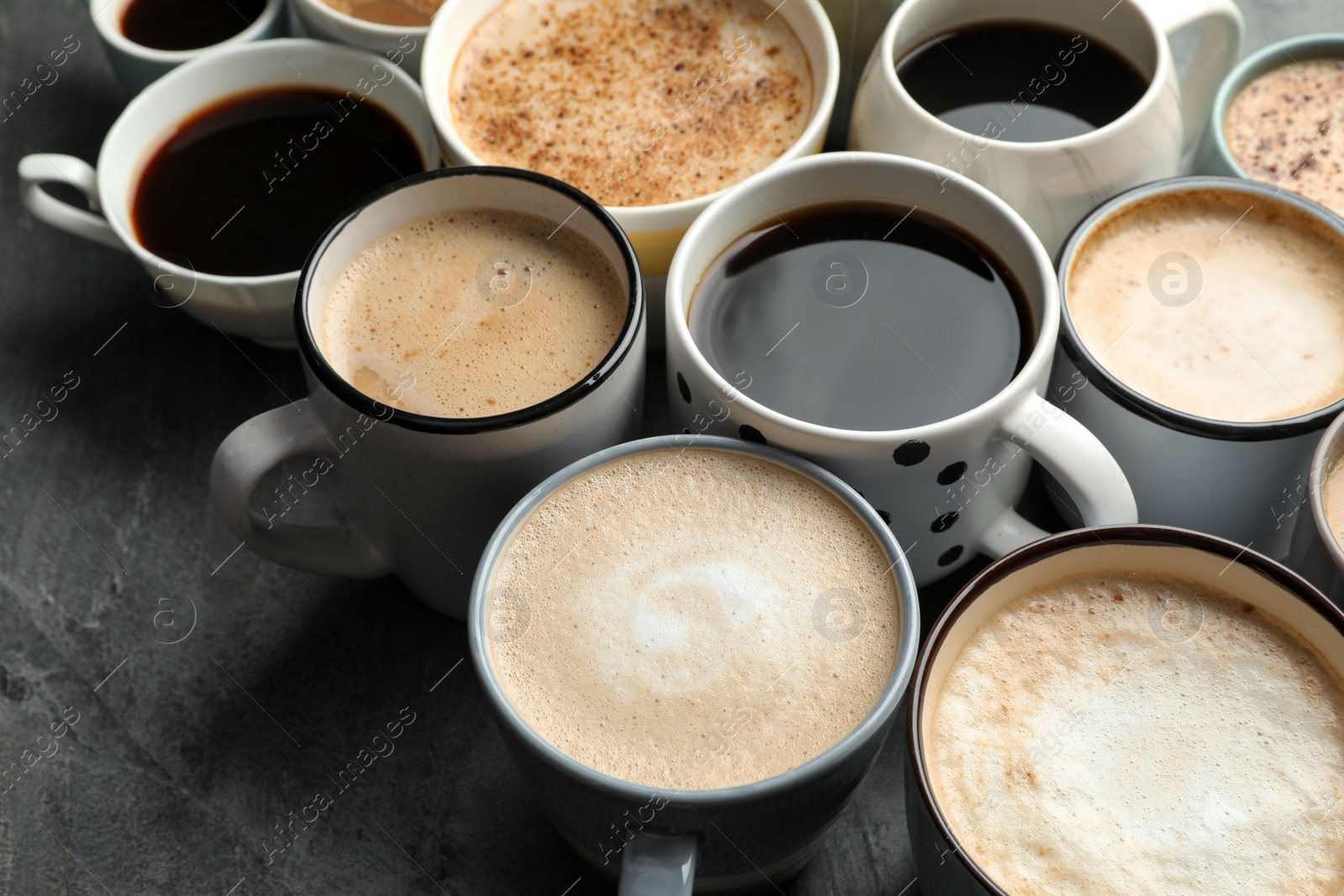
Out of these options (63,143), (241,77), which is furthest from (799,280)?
(63,143)

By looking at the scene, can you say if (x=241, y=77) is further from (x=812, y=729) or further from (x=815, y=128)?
(x=812, y=729)

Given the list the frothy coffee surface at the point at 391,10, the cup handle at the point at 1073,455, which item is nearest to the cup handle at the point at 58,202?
the frothy coffee surface at the point at 391,10

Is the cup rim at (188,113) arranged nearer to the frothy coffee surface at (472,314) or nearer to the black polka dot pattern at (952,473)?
the frothy coffee surface at (472,314)

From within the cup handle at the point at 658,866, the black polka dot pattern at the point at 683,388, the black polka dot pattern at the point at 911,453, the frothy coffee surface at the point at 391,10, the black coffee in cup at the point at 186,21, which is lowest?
the cup handle at the point at 658,866

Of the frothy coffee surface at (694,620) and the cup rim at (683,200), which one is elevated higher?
the cup rim at (683,200)

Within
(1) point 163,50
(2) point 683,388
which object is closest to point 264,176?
(1) point 163,50

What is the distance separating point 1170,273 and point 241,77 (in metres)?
0.94

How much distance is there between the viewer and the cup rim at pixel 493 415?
826mm

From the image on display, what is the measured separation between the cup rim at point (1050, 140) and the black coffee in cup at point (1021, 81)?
0.02 metres

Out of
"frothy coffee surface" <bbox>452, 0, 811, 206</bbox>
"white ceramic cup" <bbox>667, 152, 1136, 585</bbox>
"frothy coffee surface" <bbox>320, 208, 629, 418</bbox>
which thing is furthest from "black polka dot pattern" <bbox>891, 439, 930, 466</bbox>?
"frothy coffee surface" <bbox>452, 0, 811, 206</bbox>

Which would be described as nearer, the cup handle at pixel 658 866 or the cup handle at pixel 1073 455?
the cup handle at pixel 658 866

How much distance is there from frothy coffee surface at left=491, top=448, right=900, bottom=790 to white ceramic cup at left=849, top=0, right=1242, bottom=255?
330mm

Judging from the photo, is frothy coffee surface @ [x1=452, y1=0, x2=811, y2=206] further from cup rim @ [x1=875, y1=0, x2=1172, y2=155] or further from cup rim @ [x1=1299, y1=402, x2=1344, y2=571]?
cup rim @ [x1=1299, y1=402, x2=1344, y2=571]

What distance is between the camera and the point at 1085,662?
32.7 inches
